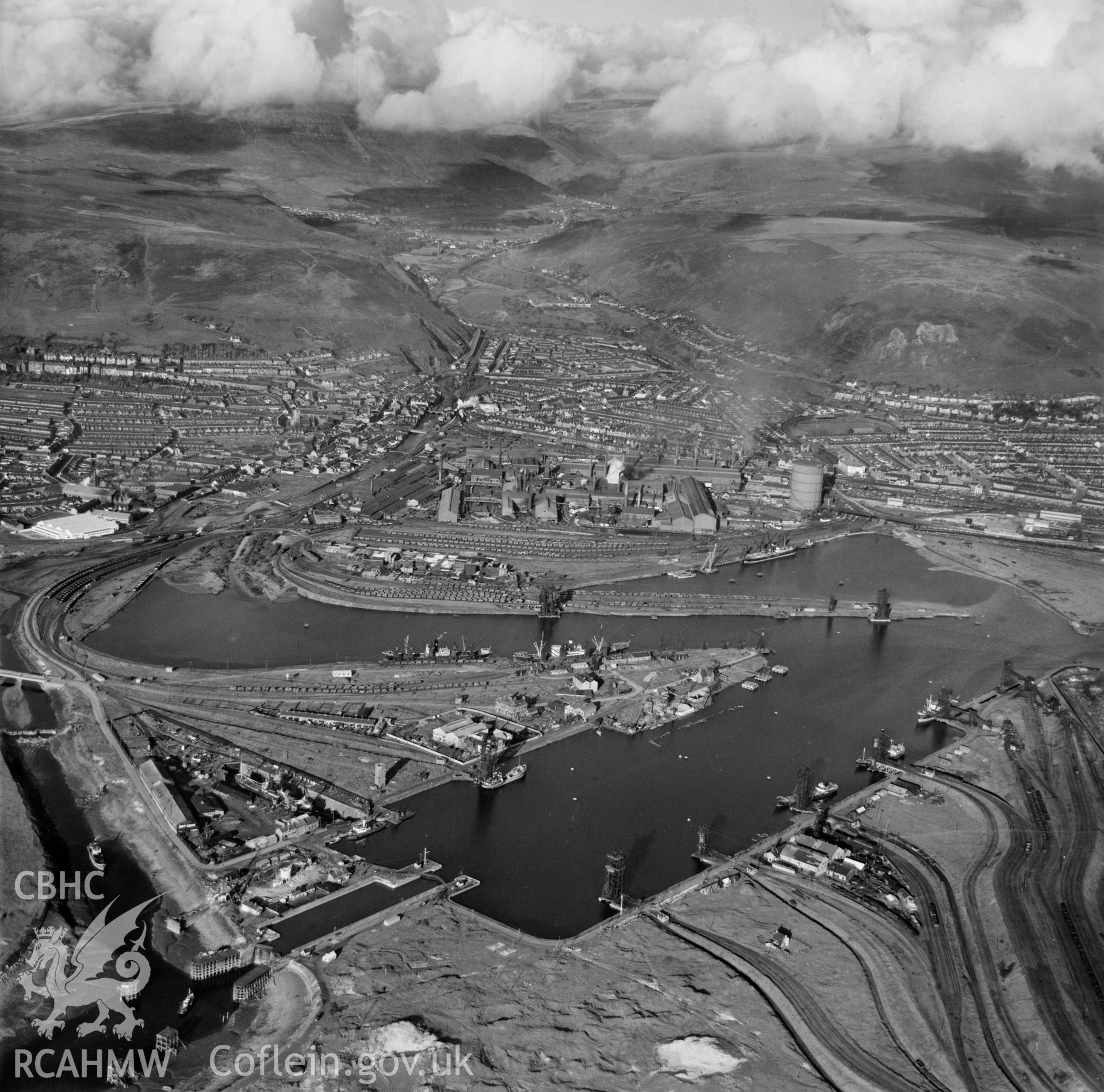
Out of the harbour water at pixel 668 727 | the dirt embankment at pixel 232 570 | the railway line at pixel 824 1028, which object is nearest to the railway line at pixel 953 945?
the railway line at pixel 824 1028

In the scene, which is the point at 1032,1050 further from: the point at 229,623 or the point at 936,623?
the point at 229,623

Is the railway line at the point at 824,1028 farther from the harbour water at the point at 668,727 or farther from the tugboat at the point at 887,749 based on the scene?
the tugboat at the point at 887,749

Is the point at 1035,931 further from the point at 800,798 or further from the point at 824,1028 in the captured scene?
the point at 800,798

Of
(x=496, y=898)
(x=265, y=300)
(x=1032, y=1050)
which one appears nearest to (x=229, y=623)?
(x=496, y=898)

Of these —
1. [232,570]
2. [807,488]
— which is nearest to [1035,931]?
[232,570]

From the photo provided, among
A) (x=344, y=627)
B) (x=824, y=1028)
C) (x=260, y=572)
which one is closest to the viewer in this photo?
(x=824, y=1028)

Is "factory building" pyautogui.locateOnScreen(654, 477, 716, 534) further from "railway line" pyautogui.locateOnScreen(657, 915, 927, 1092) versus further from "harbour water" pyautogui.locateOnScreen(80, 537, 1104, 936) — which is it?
"railway line" pyautogui.locateOnScreen(657, 915, 927, 1092)
